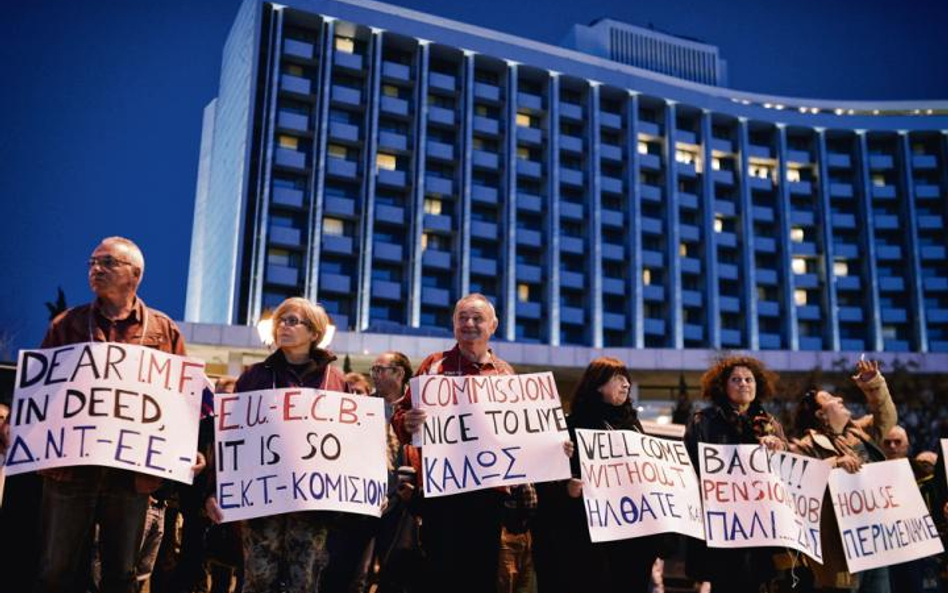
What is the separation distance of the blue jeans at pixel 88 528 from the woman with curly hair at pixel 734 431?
3.49 meters

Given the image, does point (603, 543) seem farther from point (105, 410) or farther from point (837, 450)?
point (105, 410)

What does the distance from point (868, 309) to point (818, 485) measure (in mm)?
64831

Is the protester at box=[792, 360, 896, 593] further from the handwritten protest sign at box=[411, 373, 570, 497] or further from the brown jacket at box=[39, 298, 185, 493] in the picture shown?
the brown jacket at box=[39, 298, 185, 493]

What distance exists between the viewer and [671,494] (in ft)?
18.0

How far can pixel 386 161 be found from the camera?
55.3 meters

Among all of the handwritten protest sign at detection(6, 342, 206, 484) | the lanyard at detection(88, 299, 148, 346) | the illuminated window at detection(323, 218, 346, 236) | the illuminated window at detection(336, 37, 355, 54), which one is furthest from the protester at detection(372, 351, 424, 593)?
the illuminated window at detection(336, 37, 355, 54)

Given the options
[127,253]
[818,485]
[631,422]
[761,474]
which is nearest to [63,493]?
[127,253]

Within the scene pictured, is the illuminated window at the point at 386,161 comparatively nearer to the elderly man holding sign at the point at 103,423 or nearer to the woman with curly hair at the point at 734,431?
the woman with curly hair at the point at 734,431

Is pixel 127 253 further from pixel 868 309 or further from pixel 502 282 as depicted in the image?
pixel 868 309

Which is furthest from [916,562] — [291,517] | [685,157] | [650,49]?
[650,49]

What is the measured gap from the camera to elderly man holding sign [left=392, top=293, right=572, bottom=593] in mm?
4727

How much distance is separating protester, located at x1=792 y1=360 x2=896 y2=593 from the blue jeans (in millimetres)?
4482

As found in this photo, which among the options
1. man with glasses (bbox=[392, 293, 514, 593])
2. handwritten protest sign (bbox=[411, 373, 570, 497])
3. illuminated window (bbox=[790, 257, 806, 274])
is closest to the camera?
man with glasses (bbox=[392, 293, 514, 593])

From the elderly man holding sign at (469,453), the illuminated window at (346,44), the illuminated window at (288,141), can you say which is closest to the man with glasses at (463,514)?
the elderly man holding sign at (469,453)
